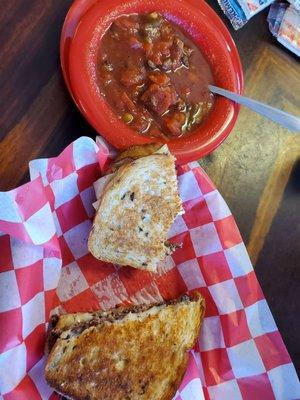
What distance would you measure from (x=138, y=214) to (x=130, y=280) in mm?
354

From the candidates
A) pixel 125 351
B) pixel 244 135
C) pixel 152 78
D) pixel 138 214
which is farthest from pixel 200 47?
pixel 125 351

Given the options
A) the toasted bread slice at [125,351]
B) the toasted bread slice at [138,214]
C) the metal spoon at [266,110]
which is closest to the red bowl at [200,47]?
the metal spoon at [266,110]

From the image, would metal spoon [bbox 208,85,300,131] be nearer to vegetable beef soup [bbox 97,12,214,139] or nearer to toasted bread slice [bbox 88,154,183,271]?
vegetable beef soup [bbox 97,12,214,139]

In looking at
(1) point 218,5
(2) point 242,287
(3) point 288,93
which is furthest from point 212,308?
(1) point 218,5

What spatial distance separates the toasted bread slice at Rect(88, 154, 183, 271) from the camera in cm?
246

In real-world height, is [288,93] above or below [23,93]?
below

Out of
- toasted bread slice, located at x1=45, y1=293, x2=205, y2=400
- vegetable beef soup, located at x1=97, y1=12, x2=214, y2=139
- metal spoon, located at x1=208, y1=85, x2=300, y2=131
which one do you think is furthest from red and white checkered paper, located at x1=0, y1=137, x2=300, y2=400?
metal spoon, located at x1=208, y1=85, x2=300, y2=131

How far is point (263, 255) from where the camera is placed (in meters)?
2.93

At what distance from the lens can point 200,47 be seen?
2.85 metres

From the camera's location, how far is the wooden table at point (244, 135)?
248 centimetres

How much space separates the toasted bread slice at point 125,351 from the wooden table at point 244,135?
552 mm

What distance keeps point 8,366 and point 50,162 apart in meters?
0.85

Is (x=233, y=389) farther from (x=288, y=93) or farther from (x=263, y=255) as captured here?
(x=288, y=93)

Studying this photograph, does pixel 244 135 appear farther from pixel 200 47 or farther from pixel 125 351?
pixel 125 351
